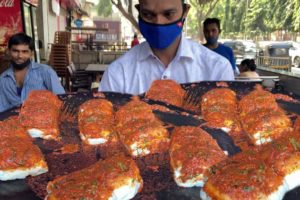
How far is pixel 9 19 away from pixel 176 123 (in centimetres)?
713

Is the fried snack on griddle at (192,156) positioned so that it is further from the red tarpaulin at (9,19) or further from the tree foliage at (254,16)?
the tree foliage at (254,16)

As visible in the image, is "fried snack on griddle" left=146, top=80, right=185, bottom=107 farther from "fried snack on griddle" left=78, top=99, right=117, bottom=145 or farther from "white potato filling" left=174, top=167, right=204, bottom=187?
"white potato filling" left=174, top=167, right=204, bottom=187

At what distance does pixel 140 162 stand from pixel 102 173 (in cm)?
23

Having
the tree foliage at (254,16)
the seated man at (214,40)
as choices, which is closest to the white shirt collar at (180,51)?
the seated man at (214,40)

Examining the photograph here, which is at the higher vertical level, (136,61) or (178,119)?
(136,61)

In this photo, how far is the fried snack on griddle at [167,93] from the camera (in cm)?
197

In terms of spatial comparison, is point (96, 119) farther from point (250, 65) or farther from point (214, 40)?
point (250, 65)

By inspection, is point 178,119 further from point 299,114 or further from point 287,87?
point 287,87

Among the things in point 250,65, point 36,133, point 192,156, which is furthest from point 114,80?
point 250,65

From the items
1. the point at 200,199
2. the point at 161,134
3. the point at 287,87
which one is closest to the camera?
the point at 200,199

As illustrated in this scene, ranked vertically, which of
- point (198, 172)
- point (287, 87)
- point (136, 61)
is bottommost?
point (287, 87)

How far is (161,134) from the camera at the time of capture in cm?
159

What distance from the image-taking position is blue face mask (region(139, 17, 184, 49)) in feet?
7.03

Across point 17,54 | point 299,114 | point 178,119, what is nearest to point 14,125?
point 178,119
